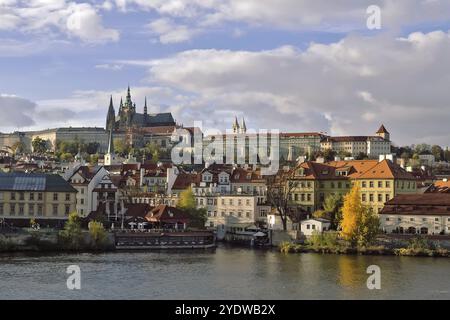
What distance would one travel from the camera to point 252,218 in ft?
259

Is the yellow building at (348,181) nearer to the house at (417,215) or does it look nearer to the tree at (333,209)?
the tree at (333,209)

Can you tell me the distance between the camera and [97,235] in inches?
2475

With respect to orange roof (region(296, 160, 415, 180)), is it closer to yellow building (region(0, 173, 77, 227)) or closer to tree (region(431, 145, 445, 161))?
yellow building (region(0, 173, 77, 227))

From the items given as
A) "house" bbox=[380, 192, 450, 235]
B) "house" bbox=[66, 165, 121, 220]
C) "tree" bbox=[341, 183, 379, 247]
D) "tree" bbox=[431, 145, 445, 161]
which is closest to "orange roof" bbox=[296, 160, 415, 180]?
"house" bbox=[380, 192, 450, 235]

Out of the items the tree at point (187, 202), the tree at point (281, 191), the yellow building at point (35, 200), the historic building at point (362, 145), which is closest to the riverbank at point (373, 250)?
the tree at point (281, 191)

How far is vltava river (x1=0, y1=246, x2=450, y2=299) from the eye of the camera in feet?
128

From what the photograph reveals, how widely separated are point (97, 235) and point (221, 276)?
20.3m

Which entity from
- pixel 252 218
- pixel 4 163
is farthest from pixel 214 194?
pixel 4 163

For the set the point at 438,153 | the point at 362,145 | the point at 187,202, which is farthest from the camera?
the point at 362,145

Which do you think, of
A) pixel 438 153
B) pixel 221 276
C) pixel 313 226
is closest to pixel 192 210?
pixel 313 226

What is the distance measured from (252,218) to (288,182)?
18.4 feet

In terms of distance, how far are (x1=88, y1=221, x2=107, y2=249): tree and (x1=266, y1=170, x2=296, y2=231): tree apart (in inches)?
698

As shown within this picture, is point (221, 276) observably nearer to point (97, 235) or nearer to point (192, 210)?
point (97, 235)
